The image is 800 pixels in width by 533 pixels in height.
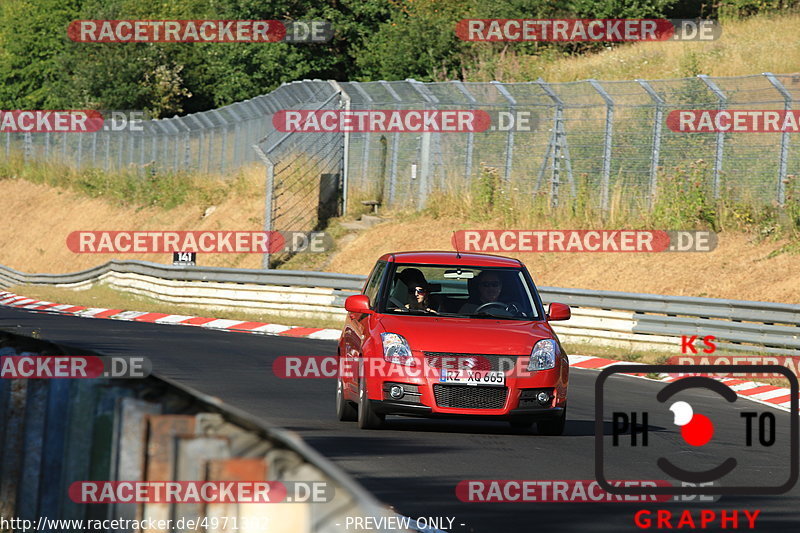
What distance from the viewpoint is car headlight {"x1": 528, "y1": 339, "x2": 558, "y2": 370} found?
39.5 feet

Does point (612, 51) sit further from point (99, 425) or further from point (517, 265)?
point (99, 425)

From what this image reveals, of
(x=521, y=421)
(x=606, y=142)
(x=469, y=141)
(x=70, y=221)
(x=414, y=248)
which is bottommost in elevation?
(x=521, y=421)

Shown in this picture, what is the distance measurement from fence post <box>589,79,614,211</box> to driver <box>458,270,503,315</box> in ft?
57.8

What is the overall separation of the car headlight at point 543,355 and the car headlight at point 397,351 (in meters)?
1.07

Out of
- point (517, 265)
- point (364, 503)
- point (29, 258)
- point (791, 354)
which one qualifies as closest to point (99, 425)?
point (364, 503)

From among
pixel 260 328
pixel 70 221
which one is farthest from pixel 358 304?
pixel 70 221

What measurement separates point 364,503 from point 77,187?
61.3m

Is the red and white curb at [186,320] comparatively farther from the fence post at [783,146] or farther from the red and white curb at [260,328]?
the fence post at [783,146]

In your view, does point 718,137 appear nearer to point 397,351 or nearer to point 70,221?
point 397,351

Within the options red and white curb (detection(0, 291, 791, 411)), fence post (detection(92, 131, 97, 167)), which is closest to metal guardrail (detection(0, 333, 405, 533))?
red and white curb (detection(0, 291, 791, 411))

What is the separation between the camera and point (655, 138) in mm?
29734

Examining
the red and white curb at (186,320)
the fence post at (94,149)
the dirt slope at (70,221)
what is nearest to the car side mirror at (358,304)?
the red and white curb at (186,320)

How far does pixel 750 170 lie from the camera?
92.5 feet

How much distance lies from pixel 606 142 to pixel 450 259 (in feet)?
59.9
